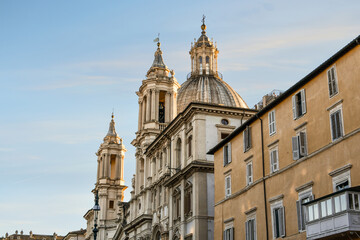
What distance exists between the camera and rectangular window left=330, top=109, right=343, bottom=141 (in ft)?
84.0

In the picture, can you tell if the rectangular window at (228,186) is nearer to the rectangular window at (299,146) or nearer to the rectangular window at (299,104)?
the rectangular window at (299,146)

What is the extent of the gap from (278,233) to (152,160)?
85.2 feet

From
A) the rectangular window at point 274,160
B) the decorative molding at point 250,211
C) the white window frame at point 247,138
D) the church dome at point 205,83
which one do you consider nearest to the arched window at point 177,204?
the white window frame at point 247,138

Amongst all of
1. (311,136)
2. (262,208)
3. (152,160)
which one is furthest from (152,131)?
(311,136)

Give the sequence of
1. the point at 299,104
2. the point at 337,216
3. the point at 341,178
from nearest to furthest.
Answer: the point at 337,216 → the point at 341,178 → the point at 299,104

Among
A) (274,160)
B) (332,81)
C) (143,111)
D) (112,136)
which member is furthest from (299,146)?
(112,136)

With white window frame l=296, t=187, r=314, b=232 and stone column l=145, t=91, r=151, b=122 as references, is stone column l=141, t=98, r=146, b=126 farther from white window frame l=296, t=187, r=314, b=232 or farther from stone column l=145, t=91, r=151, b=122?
white window frame l=296, t=187, r=314, b=232

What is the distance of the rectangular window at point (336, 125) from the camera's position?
25609mm

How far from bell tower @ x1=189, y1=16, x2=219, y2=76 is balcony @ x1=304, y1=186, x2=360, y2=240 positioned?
57594 mm

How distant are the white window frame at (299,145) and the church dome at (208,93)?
142 feet

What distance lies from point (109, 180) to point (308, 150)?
60271 millimetres

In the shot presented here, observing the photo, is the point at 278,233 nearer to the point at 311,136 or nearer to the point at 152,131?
the point at 311,136

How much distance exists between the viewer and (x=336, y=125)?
85.1 feet

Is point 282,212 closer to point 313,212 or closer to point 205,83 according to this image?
point 313,212
